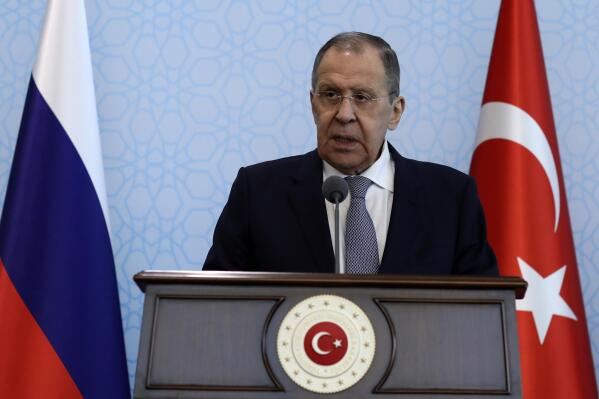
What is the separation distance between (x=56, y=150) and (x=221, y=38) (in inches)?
36.8

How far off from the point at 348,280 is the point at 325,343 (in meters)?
0.12

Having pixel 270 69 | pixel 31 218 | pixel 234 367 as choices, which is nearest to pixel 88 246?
pixel 31 218

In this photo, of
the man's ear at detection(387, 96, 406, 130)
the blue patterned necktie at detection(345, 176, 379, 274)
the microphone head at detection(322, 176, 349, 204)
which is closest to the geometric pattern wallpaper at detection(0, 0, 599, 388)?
the man's ear at detection(387, 96, 406, 130)

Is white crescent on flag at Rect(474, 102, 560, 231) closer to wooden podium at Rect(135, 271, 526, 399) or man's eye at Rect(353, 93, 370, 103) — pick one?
man's eye at Rect(353, 93, 370, 103)

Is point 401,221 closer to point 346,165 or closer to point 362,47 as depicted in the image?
point 346,165

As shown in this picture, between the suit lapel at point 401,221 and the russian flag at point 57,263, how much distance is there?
1.16 metres

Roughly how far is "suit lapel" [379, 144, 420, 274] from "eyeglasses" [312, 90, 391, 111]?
0.19m

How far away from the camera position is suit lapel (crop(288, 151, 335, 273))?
80.6 inches

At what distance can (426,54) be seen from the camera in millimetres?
3436

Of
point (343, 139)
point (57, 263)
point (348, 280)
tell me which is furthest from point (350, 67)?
point (57, 263)

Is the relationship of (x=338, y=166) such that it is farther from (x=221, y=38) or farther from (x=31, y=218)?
(x=221, y=38)

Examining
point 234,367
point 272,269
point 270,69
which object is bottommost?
point 234,367

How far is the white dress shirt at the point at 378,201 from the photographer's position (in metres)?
2.08

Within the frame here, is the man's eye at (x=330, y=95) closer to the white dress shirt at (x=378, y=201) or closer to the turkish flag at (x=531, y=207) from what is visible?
the white dress shirt at (x=378, y=201)
